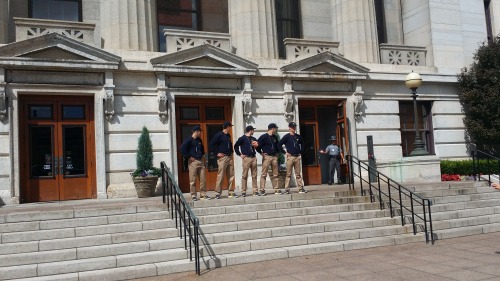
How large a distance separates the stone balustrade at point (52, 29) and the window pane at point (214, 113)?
4273 millimetres

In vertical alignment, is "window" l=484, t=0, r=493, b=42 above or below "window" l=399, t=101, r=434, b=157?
above

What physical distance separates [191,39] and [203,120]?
9.09 ft

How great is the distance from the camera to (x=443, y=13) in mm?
19469

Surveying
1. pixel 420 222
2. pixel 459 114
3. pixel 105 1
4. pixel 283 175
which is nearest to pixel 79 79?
pixel 105 1

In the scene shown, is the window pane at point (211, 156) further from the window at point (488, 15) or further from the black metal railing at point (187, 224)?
the window at point (488, 15)

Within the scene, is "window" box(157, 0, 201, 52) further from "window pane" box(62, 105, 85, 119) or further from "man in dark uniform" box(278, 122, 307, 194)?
"man in dark uniform" box(278, 122, 307, 194)

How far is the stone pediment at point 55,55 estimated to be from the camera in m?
12.7

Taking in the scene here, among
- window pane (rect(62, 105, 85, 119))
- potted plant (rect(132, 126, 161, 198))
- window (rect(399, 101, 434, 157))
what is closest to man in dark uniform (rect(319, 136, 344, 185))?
window (rect(399, 101, 434, 157))

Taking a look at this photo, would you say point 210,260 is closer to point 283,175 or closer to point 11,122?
point 283,175

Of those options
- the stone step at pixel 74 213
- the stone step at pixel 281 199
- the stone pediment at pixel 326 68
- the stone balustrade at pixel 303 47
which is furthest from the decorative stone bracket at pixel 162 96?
the stone balustrade at pixel 303 47

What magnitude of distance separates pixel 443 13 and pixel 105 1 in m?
13.9

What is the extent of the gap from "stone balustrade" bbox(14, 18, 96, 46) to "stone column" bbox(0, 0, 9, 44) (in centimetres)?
63

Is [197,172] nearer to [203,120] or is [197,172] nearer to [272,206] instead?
[272,206]

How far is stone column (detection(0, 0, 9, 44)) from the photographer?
13.6 meters
